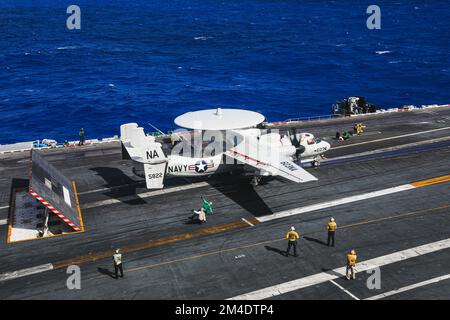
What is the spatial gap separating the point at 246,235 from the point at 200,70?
92.7m

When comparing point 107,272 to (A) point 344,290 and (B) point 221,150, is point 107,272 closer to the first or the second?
(A) point 344,290

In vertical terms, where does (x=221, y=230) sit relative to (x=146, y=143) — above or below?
below

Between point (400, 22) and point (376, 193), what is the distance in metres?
162

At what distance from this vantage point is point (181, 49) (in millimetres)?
142625

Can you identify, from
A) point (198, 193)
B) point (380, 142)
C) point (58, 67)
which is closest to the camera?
point (198, 193)

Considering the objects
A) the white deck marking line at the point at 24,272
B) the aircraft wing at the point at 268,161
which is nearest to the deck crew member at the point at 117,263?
the white deck marking line at the point at 24,272

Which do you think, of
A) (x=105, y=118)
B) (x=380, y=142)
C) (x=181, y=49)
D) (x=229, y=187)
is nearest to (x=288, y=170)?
(x=229, y=187)

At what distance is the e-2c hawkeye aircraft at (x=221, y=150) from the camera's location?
3888 cm

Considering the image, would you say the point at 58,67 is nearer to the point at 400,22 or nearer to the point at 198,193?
the point at 198,193

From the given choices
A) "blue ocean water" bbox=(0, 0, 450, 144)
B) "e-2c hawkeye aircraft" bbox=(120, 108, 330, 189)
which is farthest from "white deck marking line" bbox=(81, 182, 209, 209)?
"blue ocean water" bbox=(0, 0, 450, 144)

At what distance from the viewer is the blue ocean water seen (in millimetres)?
93938

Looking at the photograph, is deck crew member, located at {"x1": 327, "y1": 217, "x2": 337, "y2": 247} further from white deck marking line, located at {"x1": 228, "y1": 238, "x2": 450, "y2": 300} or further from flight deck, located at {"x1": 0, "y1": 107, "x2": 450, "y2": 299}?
white deck marking line, located at {"x1": 228, "y1": 238, "x2": 450, "y2": 300}

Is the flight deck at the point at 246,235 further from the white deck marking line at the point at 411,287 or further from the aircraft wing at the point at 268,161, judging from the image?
the aircraft wing at the point at 268,161

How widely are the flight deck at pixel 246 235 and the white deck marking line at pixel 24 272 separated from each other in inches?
2.5
